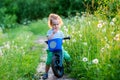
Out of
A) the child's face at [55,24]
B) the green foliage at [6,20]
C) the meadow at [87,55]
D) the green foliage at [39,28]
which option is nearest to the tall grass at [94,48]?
the meadow at [87,55]

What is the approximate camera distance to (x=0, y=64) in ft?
23.4

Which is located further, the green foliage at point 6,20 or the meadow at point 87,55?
the green foliage at point 6,20

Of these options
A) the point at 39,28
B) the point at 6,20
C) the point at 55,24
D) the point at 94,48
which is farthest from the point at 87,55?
the point at 6,20

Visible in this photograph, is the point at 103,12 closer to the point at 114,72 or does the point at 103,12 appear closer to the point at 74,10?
the point at 114,72

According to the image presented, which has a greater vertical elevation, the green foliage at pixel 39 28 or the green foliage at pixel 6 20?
the green foliage at pixel 6 20

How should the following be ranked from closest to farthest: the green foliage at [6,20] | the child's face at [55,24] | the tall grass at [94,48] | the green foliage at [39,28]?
the tall grass at [94,48] < the child's face at [55,24] < the green foliage at [39,28] < the green foliage at [6,20]

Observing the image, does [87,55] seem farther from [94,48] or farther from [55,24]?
[55,24]

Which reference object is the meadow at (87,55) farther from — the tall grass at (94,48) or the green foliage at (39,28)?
the green foliage at (39,28)

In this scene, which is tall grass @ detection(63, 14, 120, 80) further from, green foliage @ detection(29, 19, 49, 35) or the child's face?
green foliage @ detection(29, 19, 49, 35)

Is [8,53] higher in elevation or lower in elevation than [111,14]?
lower

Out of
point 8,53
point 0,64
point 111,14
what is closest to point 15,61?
point 8,53

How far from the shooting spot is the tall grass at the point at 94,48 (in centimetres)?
635

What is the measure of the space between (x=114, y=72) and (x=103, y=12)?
2829 millimetres

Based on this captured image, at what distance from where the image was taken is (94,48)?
769cm
